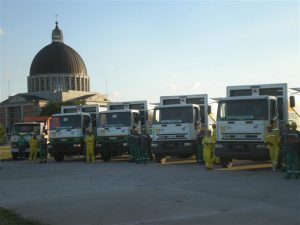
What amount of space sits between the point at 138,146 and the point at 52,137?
553 centimetres

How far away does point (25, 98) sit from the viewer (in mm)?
132250

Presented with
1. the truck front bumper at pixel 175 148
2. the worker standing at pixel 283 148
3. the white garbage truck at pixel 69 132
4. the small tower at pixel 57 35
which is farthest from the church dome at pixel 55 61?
the worker standing at pixel 283 148

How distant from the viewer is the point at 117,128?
25609 millimetres

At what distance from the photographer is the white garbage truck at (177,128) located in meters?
22.0

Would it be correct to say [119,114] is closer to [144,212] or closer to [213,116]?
[213,116]

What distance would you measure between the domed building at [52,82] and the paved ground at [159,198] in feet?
378

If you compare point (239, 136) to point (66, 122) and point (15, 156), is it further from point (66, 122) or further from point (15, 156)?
point (15, 156)

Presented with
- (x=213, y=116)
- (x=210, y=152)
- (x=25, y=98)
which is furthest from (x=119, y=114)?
A: (x=25, y=98)

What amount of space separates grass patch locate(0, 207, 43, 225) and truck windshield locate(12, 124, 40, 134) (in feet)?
72.9

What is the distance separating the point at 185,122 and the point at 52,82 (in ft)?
384

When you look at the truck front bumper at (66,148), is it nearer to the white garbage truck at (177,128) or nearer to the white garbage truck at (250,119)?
the white garbage truck at (177,128)

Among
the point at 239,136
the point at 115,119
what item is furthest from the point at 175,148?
the point at 115,119

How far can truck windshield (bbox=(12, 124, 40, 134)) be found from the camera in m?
32.3

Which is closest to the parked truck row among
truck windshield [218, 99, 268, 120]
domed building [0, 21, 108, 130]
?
truck windshield [218, 99, 268, 120]
